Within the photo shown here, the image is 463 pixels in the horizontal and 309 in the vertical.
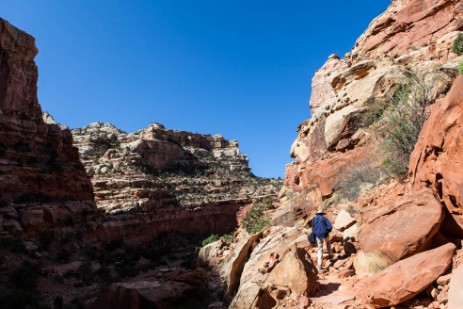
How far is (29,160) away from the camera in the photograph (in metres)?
26.8

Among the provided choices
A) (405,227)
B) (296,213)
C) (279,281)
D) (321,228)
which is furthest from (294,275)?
(296,213)

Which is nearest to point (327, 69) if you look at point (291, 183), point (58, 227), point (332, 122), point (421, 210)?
point (291, 183)

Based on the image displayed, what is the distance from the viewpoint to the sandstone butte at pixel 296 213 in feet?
20.1

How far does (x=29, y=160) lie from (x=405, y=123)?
27.4 meters

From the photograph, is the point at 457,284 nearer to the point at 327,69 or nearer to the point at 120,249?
the point at 120,249

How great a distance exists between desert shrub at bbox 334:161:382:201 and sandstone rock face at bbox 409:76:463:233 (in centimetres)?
426

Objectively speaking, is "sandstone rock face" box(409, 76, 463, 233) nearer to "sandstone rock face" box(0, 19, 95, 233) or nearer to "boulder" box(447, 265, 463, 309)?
"boulder" box(447, 265, 463, 309)

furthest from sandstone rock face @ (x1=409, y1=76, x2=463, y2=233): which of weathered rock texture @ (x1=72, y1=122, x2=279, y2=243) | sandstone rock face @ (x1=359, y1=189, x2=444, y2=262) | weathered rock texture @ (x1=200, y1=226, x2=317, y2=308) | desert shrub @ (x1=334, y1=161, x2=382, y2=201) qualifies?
weathered rock texture @ (x1=72, y1=122, x2=279, y2=243)

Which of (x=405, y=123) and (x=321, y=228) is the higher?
(x=405, y=123)

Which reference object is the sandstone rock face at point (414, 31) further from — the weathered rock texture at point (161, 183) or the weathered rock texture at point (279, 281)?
the weathered rock texture at point (161, 183)

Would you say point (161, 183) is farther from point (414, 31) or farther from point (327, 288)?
point (327, 288)

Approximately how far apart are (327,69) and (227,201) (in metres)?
25.8

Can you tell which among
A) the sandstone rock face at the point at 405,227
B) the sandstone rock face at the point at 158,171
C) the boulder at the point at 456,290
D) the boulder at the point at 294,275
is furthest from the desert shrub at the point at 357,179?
the sandstone rock face at the point at 158,171

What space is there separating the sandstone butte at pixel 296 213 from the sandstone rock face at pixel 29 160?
0.38 ft
